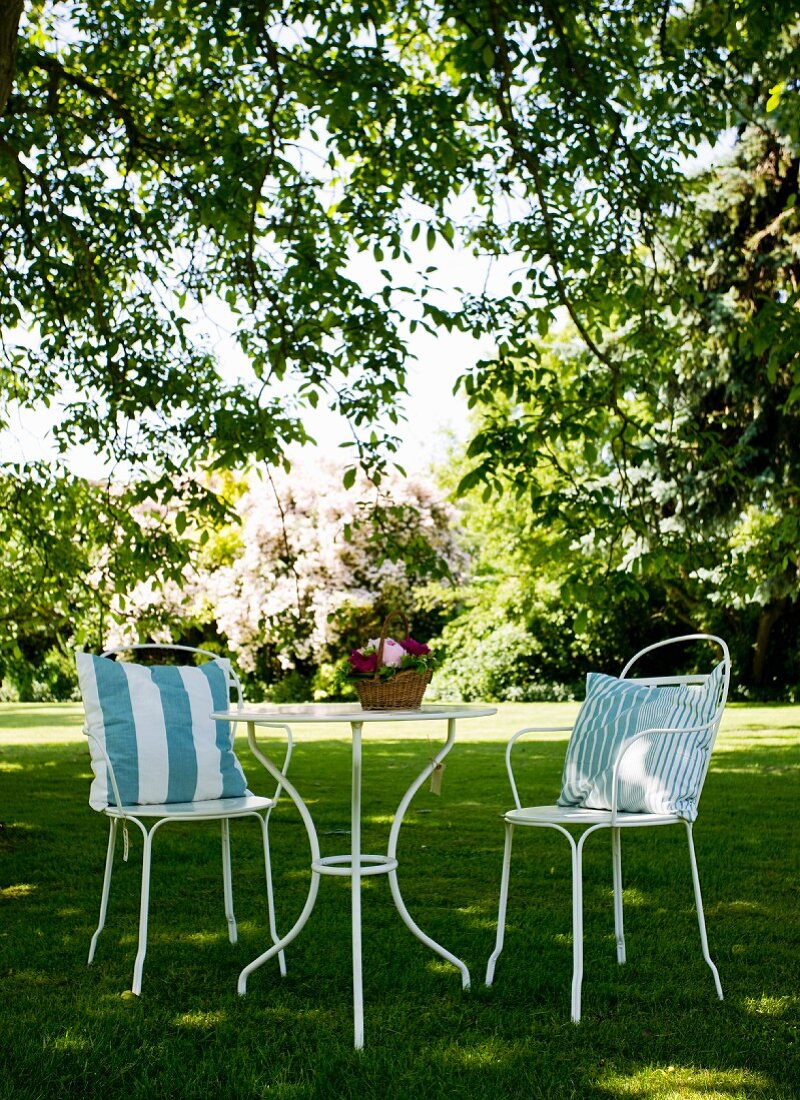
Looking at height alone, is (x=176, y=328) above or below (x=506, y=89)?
below

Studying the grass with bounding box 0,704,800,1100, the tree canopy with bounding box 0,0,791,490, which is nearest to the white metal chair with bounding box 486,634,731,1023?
the grass with bounding box 0,704,800,1100

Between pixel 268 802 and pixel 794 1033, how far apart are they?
1862 millimetres

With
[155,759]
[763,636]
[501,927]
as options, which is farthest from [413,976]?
[763,636]

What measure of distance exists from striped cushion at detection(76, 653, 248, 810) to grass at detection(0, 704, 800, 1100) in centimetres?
57

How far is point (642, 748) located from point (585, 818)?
0.42m

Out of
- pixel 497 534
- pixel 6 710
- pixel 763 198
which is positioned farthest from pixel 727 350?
pixel 6 710

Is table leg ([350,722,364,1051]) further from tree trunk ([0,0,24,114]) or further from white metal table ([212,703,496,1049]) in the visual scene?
tree trunk ([0,0,24,114])

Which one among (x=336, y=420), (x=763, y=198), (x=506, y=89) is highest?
(x=763, y=198)

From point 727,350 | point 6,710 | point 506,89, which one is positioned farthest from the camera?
point 6,710

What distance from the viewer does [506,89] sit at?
18.9ft

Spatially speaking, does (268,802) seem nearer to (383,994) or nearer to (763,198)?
(383,994)

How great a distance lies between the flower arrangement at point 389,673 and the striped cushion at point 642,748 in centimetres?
72

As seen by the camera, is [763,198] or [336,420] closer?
[336,420]

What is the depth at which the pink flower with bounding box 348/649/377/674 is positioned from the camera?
343 centimetres
